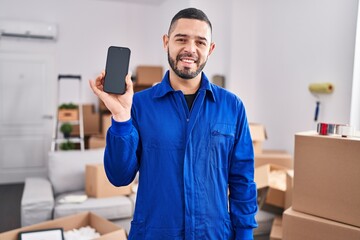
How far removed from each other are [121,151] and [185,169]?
24 centimetres

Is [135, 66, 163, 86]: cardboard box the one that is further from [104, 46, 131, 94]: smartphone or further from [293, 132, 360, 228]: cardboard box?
[104, 46, 131, 94]: smartphone

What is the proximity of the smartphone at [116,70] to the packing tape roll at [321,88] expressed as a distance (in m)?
2.16

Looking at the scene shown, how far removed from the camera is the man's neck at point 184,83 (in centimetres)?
125

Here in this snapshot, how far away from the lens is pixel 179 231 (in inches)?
45.4

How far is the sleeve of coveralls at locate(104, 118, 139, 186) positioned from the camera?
3.43ft

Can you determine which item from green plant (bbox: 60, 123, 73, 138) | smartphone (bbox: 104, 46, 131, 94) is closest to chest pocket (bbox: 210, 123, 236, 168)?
smartphone (bbox: 104, 46, 131, 94)

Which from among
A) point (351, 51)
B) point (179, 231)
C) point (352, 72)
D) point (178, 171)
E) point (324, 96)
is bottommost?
point (179, 231)

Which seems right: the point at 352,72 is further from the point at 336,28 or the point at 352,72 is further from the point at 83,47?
the point at 83,47

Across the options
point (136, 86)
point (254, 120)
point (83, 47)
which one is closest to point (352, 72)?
point (254, 120)

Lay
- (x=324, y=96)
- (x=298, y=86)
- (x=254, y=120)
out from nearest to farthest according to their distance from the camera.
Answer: (x=324, y=96)
(x=298, y=86)
(x=254, y=120)

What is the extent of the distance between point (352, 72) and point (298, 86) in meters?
0.65

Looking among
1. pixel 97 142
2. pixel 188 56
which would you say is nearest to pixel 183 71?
pixel 188 56

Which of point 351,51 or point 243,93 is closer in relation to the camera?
point 351,51

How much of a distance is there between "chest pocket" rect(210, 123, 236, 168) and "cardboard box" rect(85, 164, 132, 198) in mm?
1781
